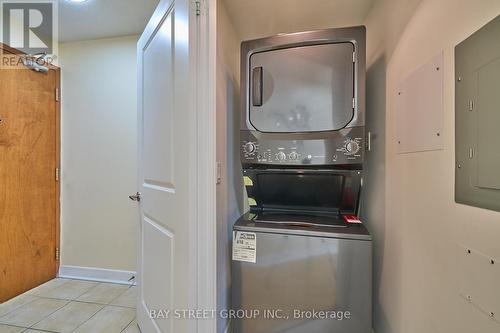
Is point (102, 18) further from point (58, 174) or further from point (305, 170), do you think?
point (305, 170)

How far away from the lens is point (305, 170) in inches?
51.8

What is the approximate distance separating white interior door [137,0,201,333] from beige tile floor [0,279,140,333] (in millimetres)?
352

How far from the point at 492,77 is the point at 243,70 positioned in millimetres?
1049

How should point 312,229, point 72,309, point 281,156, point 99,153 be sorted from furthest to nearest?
point 99,153
point 72,309
point 281,156
point 312,229

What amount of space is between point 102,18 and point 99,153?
119 centimetres

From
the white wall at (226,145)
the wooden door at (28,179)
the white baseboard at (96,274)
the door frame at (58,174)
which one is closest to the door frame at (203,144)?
the white wall at (226,145)

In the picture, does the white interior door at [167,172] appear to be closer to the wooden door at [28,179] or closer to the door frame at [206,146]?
the door frame at [206,146]

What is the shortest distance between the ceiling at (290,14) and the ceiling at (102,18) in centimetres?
71

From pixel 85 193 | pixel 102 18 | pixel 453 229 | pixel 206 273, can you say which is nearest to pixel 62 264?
pixel 85 193

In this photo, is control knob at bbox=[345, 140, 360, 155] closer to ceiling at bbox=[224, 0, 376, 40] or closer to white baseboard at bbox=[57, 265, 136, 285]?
ceiling at bbox=[224, 0, 376, 40]

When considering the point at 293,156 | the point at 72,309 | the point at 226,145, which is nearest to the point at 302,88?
the point at 293,156

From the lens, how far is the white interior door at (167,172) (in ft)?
3.39

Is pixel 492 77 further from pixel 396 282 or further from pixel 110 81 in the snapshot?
pixel 110 81

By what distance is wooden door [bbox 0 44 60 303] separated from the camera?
1875 millimetres
